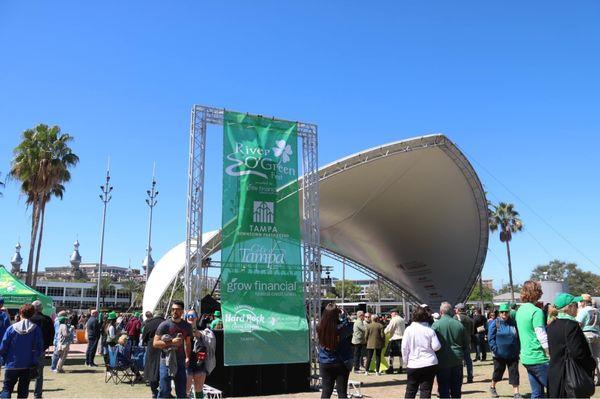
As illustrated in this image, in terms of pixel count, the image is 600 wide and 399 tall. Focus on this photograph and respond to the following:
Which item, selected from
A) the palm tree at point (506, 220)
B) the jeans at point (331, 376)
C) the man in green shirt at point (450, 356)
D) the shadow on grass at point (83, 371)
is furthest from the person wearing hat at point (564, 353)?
the palm tree at point (506, 220)

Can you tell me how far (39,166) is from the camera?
28.2 m

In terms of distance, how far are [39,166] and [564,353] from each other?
96.6 feet

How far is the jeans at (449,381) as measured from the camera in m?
6.48

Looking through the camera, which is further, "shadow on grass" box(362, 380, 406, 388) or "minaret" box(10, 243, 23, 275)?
"minaret" box(10, 243, 23, 275)

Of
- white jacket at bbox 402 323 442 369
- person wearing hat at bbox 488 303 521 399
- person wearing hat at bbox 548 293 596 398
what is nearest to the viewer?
person wearing hat at bbox 548 293 596 398

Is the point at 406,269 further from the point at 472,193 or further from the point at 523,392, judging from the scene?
the point at 523,392

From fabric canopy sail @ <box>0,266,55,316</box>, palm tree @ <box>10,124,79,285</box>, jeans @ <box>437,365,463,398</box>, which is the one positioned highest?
palm tree @ <box>10,124,79,285</box>

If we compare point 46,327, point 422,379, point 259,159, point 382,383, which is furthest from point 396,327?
point 46,327

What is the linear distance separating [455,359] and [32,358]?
17.8 ft

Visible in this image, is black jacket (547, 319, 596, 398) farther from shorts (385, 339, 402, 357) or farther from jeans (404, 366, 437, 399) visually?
shorts (385, 339, 402, 357)

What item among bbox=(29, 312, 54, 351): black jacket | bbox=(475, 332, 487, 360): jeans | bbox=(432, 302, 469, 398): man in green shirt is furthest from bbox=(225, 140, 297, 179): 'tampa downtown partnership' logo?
bbox=(475, 332, 487, 360): jeans

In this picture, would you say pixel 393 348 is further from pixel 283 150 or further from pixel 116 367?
pixel 116 367

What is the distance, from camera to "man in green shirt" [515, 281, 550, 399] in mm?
5523

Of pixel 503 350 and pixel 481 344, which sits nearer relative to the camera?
pixel 503 350
